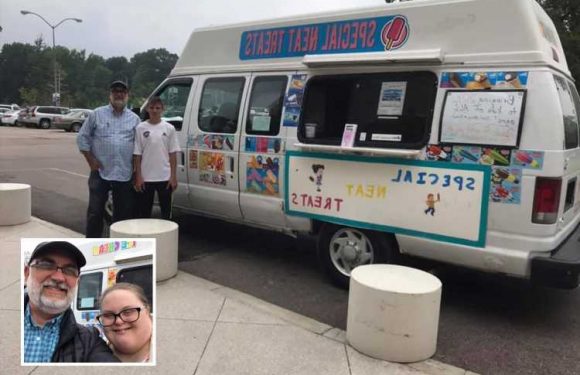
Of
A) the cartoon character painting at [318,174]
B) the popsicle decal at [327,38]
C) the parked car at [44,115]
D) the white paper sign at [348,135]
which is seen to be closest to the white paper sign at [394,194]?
the cartoon character painting at [318,174]

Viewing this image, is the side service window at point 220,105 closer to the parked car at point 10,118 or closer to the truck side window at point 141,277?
the truck side window at point 141,277

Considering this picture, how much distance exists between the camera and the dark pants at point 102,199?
5578mm

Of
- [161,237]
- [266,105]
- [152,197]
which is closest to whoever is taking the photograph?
[161,237]

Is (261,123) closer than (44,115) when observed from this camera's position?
Yes

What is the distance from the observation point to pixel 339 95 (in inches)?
197

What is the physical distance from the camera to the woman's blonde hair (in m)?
1.42

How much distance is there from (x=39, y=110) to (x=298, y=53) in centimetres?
3486

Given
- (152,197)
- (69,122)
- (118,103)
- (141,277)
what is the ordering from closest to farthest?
1. (141,277)
2. (118,103)
3. (152,197)
4. (69,122)

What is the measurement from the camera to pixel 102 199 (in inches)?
222

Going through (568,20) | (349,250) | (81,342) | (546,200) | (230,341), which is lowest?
(230,341)

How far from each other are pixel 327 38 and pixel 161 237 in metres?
2.46

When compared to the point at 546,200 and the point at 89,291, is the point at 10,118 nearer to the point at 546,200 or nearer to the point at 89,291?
the point at 546,200

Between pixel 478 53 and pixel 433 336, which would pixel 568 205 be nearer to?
pixel 478 53

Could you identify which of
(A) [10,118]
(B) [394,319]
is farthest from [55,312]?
(A) [10,118]
